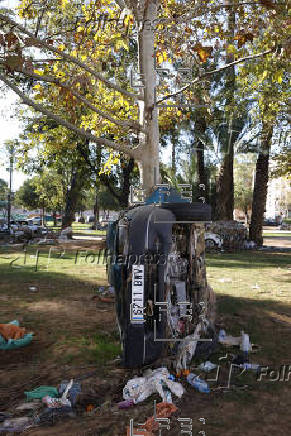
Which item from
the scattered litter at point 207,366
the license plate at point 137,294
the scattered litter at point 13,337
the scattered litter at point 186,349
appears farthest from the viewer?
the scattered litter at point 13,337

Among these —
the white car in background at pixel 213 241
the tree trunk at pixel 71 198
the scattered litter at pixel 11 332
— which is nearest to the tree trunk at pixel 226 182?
the white car in background at pixel 213 241

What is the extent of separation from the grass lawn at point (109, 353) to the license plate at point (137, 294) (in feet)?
2.52

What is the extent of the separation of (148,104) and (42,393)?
500cm

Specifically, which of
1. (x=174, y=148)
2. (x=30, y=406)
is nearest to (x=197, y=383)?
(x=30, y=406)

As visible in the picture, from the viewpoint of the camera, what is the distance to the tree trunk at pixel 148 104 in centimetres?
707

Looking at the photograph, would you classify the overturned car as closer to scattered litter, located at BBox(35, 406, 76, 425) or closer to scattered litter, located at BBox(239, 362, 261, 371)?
scattered litter, located at BBox(239, 362, 261, 371)

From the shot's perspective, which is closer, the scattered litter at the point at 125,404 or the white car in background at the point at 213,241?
the scattered litter at the point at 125,404

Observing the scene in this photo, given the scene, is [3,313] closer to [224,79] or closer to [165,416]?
[165,416]

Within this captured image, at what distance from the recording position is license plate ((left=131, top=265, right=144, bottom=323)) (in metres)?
4.51

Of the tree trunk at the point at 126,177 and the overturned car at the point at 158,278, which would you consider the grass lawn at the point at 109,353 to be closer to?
the overturned car at the point at 158,278

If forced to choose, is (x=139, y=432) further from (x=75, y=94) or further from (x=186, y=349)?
(x=75, y=94)

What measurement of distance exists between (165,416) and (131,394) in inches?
20.2

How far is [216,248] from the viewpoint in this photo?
23.1 metres

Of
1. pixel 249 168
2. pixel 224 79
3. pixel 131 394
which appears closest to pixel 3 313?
pixel 131 394
